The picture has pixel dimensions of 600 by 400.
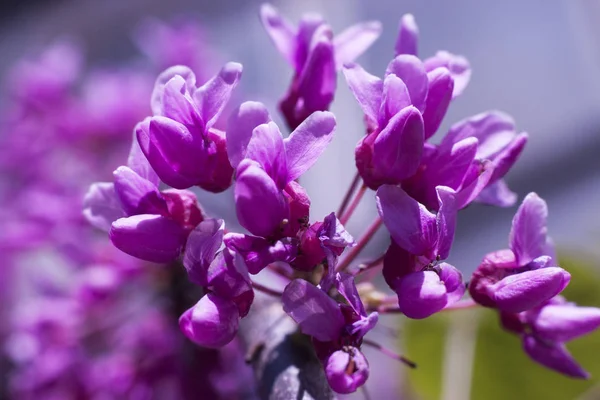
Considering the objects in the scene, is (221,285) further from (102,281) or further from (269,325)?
(102,281)

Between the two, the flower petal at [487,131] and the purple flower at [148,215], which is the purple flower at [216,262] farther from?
the flower petal at [487,131]

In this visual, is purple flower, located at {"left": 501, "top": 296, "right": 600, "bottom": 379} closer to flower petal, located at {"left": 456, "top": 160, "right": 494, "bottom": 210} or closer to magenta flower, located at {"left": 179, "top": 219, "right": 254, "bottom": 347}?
flower petal, located at {"left": 456, "top": 160, "right": 494, "bottom": 210}

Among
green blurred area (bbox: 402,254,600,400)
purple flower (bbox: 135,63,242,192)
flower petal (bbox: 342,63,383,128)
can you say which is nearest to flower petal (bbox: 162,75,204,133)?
purple flower (bbox: 135,63,242,192)

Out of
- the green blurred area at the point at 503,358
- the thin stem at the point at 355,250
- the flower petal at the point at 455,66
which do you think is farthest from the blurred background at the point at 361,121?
the flower petal at the point at 455,66

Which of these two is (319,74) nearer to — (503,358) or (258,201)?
(258,201)

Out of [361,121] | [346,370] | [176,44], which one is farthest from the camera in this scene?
[361,121]

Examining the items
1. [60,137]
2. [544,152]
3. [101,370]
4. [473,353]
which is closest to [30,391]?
[101,370]

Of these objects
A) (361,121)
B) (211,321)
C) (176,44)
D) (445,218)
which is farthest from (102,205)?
(361,121)
